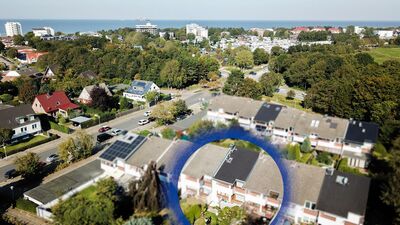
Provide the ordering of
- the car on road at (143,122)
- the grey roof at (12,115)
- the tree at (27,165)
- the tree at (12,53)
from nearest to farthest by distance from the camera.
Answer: the tree at (27,165) → the grey roof at (12,115) → the car on road at (143,122) → the tree at (12,53)

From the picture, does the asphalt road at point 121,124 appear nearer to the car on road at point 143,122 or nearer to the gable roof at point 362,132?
the car on road at point 143,122

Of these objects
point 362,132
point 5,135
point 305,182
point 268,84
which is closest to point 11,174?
point 5,135

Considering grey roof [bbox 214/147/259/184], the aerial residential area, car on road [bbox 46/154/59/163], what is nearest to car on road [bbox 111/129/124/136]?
the aerial residential area

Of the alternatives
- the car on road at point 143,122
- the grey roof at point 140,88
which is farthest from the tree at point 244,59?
the car on road at point 143,122

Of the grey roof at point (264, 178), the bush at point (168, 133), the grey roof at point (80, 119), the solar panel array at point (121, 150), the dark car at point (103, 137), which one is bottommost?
the dark car at point (103, 137)

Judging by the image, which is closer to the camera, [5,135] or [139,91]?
[5,135]

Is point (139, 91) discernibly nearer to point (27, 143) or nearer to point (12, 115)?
point (12, 115)

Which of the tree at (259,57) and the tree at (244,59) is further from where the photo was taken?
the tree at (259,57)

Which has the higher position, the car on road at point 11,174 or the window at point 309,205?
the window at point 309,205
